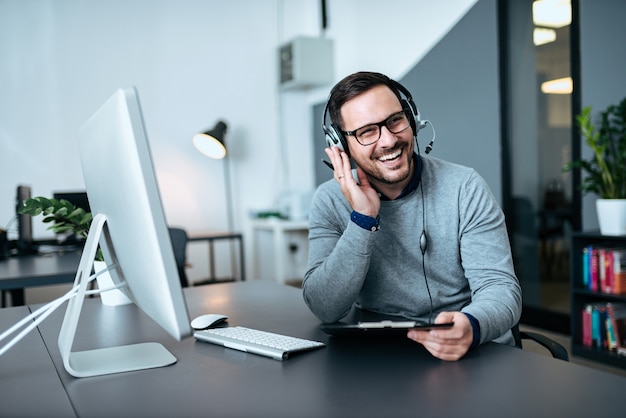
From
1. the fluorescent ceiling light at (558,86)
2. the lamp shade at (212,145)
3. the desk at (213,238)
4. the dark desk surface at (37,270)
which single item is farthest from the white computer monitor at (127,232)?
the lamp shade at (212,145)

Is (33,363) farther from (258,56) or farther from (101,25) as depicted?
(258,56)

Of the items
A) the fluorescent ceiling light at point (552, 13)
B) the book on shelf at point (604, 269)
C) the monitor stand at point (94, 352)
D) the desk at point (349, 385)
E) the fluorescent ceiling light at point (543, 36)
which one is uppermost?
the fluorescent ceiling light at point (552, 13)

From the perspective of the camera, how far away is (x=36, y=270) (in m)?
2.21

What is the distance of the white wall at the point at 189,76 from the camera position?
4191mm

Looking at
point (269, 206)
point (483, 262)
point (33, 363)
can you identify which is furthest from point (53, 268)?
point (269, 206)

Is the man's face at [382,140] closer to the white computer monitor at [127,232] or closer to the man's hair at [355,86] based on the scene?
the man's hair at [355,86]

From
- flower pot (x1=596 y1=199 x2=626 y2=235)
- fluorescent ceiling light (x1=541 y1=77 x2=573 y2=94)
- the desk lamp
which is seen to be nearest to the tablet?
flower pot (x1=596 y1=199 x2=626 y2=235)

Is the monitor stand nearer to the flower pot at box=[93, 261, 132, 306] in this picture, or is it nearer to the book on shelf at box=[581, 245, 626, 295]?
the flower pot at box=[93, 261, 132, 306]

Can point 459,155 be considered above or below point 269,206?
above

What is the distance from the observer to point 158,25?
4.69 meters

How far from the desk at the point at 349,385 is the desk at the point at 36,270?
3.36 feet

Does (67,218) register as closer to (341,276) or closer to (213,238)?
(341,276)

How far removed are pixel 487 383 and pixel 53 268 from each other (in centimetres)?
193

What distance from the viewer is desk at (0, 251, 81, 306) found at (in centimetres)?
202
